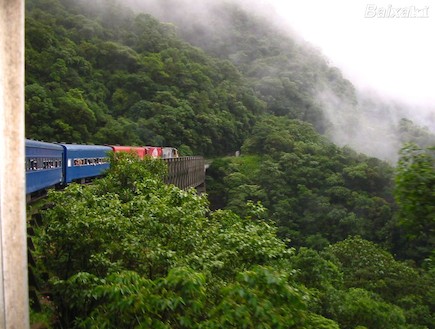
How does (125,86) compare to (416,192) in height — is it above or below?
above

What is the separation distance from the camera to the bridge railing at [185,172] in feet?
87.6

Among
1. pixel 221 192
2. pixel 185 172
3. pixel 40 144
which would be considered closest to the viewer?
pixel 40 144

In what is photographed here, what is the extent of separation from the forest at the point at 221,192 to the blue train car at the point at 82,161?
5077mm

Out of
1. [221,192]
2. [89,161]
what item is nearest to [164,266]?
[89,161]

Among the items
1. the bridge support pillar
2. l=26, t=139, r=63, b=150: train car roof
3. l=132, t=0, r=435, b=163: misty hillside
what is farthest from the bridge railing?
l=132, t=0, r=435, b=163: misty hillside

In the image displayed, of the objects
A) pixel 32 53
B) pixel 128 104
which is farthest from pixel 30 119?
pixel 128 104

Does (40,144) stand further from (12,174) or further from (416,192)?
(12,174)

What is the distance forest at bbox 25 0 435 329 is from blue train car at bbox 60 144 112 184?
5.08m

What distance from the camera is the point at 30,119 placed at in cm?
3341

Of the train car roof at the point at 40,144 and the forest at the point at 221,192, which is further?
the train car roof at the point at 40,144

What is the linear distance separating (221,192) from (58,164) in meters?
29.4

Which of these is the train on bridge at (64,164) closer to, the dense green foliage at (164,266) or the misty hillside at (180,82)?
the dense green foliage at (164,266)

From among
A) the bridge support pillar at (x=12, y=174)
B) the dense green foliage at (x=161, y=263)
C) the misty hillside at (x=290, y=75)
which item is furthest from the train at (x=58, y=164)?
the misty hillside at (x=290, y=75)

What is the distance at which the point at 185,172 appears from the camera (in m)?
32.0
